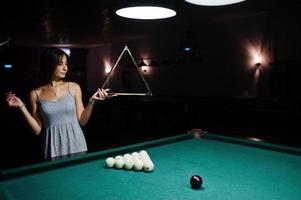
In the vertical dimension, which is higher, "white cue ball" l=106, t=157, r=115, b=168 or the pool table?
"white cue ball" l=106, t=157, r=115, b=168

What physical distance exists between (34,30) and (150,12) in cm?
868

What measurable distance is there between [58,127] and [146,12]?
141cm

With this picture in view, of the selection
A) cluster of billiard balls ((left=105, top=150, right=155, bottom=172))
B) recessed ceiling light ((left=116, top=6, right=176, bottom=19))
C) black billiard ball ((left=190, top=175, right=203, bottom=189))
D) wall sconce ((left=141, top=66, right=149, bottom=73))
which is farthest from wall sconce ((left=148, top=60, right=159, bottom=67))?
black billiard ball ((left=190, top=175, right=203, bottom=189))

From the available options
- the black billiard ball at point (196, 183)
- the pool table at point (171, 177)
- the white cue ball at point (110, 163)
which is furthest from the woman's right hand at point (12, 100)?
the black billiard ball at point (196, 183)

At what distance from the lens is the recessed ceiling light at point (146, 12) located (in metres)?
2.82

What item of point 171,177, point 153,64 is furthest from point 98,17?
point 171,177

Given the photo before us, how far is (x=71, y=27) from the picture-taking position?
9.80 m

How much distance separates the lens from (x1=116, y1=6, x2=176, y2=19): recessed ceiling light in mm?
2820

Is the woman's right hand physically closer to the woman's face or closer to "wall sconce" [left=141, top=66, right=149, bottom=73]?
the woman's face

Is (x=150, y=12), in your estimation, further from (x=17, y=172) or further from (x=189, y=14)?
(x=189, y=14)

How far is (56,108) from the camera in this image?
2.86 m

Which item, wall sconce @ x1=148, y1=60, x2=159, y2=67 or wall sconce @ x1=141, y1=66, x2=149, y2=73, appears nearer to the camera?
wall sconce @ x1=148, y1=60, x2=159, y2=67

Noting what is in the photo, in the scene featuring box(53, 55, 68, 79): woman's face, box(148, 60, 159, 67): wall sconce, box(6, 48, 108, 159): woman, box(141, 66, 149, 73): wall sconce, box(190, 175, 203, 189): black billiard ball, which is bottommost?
box(190, 175, 203, 189): black billiard ball

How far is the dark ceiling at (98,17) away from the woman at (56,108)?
3.08 meters
